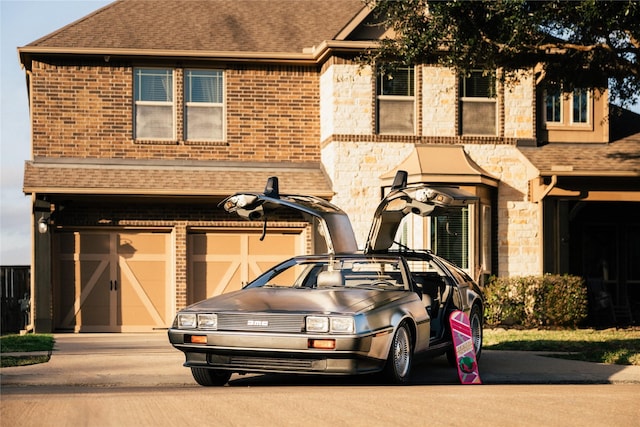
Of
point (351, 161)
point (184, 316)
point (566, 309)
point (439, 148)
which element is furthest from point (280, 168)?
point (184, 316)

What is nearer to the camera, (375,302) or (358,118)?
(375,302)

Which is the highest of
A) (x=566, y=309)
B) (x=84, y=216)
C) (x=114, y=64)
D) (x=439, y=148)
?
(x=114, y=64)

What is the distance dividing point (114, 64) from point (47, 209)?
3726mm

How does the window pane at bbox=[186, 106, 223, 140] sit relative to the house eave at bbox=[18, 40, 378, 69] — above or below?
below

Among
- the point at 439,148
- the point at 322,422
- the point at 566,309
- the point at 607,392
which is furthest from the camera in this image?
the point at 439,148

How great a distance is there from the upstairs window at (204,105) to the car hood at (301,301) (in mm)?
13120

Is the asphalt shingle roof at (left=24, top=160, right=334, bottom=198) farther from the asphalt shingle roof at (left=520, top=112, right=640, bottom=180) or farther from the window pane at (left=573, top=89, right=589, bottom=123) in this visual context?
the window pane at (left=573, top=89, right=589, bottom=123)

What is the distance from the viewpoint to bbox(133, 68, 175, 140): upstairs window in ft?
77.2

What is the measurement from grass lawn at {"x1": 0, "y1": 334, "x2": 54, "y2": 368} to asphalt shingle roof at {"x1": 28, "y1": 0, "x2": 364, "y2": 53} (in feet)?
24.8

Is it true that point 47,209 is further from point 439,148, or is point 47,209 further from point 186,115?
point 439,148

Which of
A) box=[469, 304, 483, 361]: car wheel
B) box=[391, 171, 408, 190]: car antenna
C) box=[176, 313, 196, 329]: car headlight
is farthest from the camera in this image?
box=[469, 304, 483, 361]: car wheel

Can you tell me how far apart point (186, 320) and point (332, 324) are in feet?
5.07

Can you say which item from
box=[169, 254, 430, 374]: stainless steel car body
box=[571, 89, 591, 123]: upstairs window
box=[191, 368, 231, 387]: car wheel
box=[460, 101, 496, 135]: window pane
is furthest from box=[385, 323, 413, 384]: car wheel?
box=[571, 89, 591, 123]: upstairs window

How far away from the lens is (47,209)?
72.7 ft
